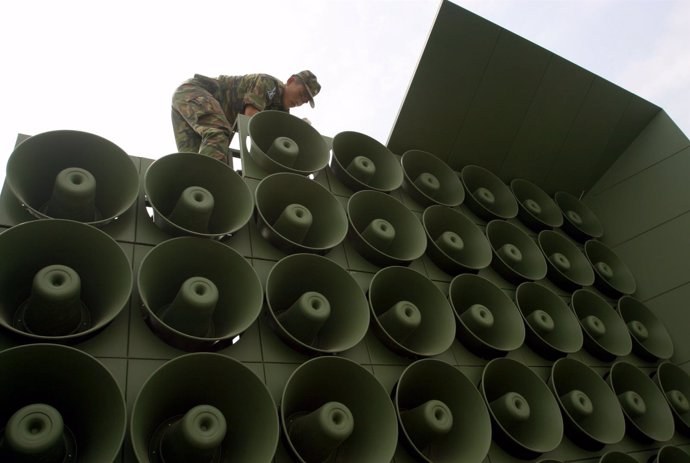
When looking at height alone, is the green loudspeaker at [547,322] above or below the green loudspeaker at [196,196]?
below

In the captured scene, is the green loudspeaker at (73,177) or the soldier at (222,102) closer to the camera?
the green loudspeaker at (73,177)

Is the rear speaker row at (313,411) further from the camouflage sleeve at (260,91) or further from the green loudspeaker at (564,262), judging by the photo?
the camouflage sleeve at (260,91)

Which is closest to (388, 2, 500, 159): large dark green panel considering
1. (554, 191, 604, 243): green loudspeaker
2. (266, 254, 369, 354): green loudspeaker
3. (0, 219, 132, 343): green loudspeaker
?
(554, 191, 604, 243): green loudspeaker

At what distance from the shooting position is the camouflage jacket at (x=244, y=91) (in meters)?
4.47

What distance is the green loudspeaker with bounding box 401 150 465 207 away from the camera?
4.64 m

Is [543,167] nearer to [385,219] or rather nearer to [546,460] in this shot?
[385,219]

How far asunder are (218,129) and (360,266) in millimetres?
1374

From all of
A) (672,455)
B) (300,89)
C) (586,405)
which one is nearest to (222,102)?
(300,89)

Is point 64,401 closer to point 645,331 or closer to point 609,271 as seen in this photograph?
point 645,331

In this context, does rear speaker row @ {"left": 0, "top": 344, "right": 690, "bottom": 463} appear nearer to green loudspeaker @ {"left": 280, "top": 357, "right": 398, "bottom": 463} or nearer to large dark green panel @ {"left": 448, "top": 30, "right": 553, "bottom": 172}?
green loudspeaker @ {"left": 280, "top": 357, "right": 398, "bottom": 463}

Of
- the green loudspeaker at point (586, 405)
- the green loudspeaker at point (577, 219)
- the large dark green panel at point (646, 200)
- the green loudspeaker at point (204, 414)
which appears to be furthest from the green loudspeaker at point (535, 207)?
the green loudspeaker at point (204, 414)

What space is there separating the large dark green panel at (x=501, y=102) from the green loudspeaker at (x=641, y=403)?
90.5 inches

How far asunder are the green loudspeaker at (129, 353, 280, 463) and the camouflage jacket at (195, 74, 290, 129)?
2448mm

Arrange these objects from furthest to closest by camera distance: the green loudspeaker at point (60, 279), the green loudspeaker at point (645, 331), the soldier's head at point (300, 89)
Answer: the green loudspeaker at point (645, 331), the soldier's head at point (300, 89), the green loudspeaker at point (60, 279)
